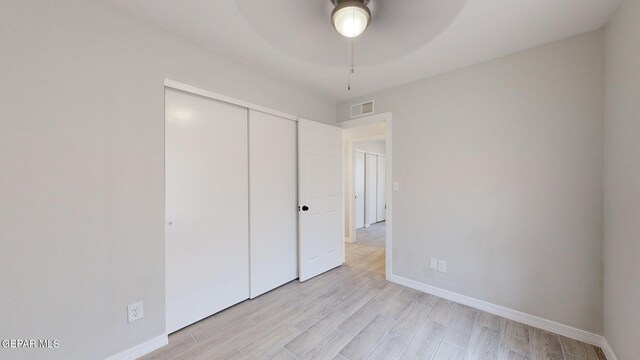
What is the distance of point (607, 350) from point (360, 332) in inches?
67.4

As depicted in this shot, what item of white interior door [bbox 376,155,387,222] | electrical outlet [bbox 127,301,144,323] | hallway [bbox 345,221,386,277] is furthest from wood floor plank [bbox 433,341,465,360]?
white interior door [bbox 376,155,387,222]

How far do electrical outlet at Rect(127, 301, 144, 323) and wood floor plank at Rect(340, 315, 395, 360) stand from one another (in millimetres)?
1473

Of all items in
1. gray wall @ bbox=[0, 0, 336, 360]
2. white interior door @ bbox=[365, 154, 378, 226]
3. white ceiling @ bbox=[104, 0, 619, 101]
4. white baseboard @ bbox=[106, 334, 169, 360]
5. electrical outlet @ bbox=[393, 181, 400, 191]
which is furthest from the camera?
white interior door @ bbox=[365, 154, 378, 226]

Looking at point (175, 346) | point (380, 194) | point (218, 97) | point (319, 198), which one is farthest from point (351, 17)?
point (380, 194)

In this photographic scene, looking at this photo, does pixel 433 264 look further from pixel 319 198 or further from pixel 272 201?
pixel 272 201

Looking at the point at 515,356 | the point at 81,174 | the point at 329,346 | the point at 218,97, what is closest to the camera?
the point at 81,174

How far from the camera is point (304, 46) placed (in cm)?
184

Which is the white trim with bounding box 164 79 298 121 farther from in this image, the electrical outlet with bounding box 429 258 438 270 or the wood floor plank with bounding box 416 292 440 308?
the wood floor plank with bounding box 416 292 440 308

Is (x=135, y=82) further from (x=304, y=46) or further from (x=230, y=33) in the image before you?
(x=304, y=46)

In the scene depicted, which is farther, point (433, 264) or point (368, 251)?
point (368, 251)

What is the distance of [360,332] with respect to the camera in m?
1.90

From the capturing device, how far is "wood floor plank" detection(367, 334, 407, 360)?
1.63m

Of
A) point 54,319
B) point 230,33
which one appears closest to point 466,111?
point 230,33

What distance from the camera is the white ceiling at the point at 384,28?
4.74ft
